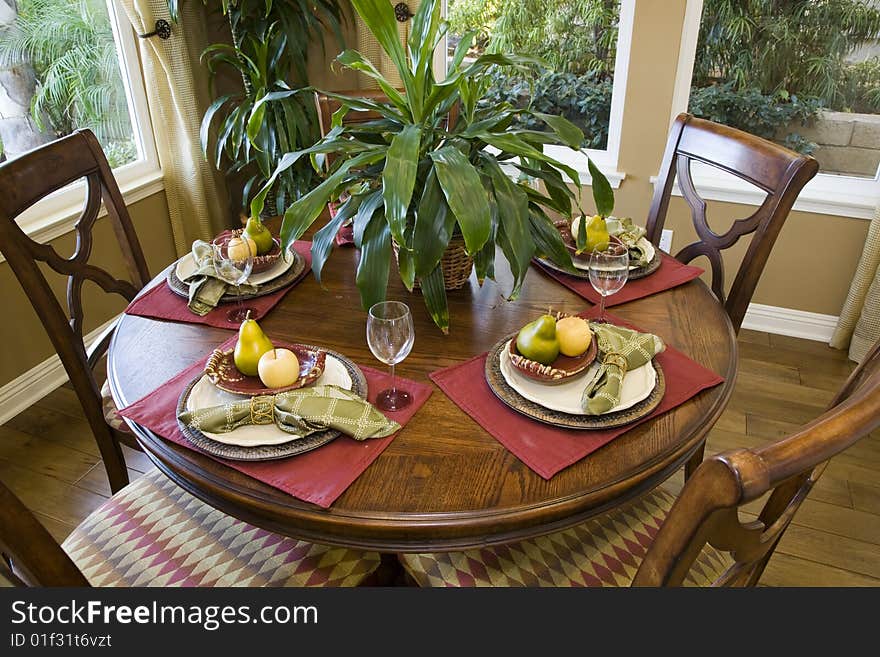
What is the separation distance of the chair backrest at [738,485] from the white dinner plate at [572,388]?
1.04 feet

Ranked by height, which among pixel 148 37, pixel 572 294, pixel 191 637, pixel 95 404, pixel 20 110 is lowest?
pixel 95 404

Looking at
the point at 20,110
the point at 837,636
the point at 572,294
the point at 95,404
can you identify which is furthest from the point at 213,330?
the point at 20,110

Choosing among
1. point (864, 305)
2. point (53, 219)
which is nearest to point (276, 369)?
point (53, 219)

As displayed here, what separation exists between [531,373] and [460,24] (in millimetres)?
2250

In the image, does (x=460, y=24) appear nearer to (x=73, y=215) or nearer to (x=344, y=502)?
(x=73, y=215)

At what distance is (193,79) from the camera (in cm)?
273

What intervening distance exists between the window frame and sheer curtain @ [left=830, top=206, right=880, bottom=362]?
8.94 ft

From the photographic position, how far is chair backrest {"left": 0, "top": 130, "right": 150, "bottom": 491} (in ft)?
4.65

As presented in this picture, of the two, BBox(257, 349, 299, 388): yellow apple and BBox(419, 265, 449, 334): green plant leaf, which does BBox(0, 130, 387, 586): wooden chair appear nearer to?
BBox(257, 349, 299, 388): yellow apple

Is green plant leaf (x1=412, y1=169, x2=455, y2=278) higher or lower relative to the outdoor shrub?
higher

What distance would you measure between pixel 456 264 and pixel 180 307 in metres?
0.58

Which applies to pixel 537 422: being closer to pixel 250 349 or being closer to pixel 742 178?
pixel 250 349

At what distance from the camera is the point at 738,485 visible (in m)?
0.60

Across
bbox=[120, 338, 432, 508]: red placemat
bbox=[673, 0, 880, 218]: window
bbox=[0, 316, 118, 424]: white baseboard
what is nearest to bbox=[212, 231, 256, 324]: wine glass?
bbox=[120, 338, 432, 508]: red placemat
